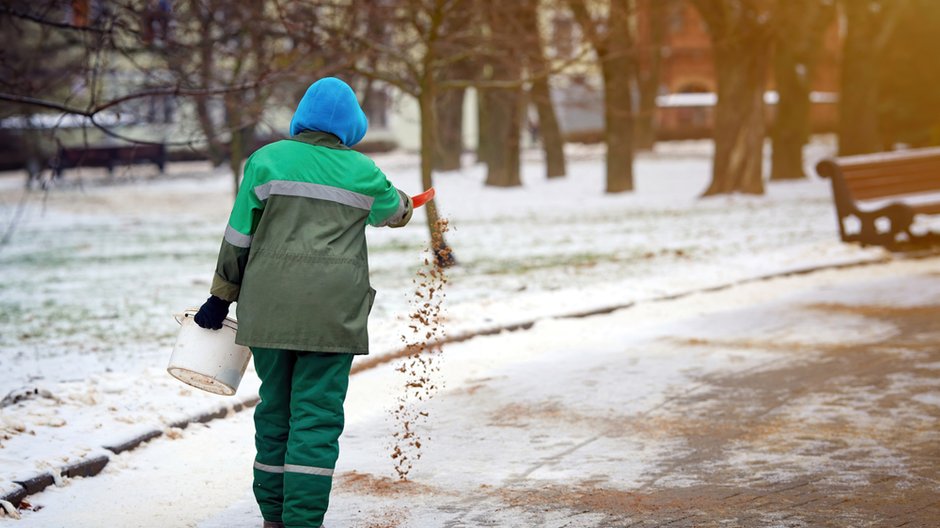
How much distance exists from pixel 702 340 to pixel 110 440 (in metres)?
5.02

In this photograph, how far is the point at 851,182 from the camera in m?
17.2

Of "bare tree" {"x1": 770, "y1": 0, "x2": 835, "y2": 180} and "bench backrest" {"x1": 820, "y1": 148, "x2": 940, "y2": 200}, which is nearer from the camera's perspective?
"bench backrest" {"x1": 820, "y1": 148, "x2": 940, "y2": 200}

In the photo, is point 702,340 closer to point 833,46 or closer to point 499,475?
point 499,475

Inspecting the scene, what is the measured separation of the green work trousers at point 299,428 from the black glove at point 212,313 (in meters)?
0.20

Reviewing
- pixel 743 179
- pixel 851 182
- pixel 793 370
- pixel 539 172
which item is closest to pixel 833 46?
pixel 539 172

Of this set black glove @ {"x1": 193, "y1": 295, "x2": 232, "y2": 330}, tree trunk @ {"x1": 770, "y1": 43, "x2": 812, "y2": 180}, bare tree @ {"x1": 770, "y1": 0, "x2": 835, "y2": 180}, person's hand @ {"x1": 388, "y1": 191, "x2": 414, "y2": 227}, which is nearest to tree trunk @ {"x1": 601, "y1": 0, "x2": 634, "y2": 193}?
bare tree @ {"x1": 770, "y1": 0, "x2": 835, "y2": 180}

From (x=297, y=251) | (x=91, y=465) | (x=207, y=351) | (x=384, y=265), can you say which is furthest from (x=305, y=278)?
(x=384, y=265)

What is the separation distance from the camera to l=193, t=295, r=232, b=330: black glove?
5414mm

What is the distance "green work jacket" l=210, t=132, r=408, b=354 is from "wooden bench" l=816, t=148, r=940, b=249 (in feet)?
40.7

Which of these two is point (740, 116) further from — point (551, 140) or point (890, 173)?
point (890, 173)

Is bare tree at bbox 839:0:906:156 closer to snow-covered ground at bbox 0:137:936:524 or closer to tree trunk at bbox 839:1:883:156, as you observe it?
tree trunk at bbox 839:1:883:156

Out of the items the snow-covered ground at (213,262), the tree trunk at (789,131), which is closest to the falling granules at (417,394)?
the snow-covered ground at (213,262)

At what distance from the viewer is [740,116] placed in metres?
26.6

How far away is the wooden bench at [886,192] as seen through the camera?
16672 mm
